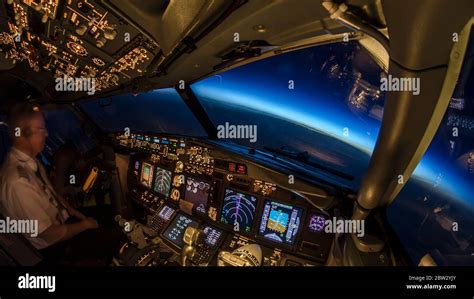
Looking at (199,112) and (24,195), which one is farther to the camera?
(199,112)

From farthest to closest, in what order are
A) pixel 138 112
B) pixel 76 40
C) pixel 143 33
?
Result: 1. pixel 138 112
2. pixel 76 40
3. pixel 143 33

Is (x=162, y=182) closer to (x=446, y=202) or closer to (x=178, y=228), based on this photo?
(x=178, y=228)

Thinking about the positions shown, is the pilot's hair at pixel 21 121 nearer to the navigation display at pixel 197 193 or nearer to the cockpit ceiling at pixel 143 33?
the cockpit ceiling at pixel 143 33

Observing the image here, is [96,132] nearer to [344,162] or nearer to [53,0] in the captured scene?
[53,0]

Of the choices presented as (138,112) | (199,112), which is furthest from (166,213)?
(138,112)

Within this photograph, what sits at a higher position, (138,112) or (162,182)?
(138,112)

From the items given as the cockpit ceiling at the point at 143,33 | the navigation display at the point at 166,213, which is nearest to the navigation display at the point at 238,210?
the navigation display at the point at 166,213

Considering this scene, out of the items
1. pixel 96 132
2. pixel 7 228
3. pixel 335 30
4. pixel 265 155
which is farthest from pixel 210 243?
pixel 96 132
